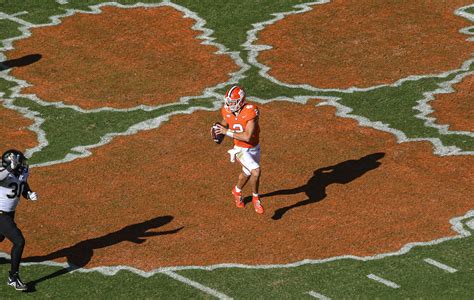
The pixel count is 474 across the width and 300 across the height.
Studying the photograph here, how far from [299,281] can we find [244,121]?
4993 mm

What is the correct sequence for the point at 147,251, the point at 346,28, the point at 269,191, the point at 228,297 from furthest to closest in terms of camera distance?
the point at 346,28 < the point at 269,191 < the point at 147,251 < the point at 228,297

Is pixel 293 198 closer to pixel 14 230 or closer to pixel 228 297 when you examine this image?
pixel 228 297

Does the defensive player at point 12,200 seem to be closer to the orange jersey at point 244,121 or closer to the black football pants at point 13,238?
the black football pants at point 13,238

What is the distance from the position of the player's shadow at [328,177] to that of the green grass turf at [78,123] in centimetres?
694

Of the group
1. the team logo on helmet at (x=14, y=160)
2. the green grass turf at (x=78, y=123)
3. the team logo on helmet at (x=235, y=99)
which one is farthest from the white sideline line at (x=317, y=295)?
the green grass turf at (x=78, y=123)

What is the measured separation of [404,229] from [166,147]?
9.06m

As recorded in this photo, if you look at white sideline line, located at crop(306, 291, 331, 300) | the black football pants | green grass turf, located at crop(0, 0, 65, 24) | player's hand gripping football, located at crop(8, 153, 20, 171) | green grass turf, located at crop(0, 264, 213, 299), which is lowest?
white sideline line, located at crop(306, 291, 331, 300)

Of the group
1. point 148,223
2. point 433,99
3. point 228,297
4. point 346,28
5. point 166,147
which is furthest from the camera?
point 346,28

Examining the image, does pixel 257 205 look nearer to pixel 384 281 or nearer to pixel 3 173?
pixel 384 281

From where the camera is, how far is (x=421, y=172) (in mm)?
27516

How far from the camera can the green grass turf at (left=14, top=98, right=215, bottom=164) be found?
101ft

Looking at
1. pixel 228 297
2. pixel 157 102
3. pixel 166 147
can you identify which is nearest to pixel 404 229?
pixel 228 297

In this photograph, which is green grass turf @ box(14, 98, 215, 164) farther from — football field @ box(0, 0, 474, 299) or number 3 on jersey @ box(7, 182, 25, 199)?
number 3 on jersey @ box(7, 182, 25, 199)

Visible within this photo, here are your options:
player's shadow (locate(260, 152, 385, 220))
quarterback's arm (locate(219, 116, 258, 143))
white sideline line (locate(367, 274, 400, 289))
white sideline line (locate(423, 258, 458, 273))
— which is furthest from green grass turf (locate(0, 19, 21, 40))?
white sideline line (locate(423, 258, 458, 273))
